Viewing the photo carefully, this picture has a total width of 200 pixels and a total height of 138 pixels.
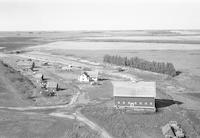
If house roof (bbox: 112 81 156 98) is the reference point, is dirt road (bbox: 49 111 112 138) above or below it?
→ below

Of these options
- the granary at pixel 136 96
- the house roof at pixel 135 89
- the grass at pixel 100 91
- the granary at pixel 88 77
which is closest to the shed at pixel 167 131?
the granary at pixel 136 96

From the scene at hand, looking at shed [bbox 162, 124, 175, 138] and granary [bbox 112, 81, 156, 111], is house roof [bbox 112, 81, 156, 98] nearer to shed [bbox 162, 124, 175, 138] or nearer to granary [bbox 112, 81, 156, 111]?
granary [bbox 112, 81, 156, 111]

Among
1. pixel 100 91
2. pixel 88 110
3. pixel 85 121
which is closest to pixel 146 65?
pixel 100 91

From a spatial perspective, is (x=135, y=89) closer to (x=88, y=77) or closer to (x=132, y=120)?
(x=132, y=120)

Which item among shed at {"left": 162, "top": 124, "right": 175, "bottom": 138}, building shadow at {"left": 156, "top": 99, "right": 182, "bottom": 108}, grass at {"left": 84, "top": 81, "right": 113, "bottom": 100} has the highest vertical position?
shed at {"left": 162, "top": 124, "right": 175, "bottom": 138}

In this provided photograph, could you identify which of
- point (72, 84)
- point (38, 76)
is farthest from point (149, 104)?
point (38, 76)

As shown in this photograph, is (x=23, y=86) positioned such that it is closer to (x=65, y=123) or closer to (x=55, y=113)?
(x=55, y=113)

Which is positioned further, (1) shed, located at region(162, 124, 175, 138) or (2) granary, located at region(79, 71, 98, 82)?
(2) granary, located at region(79, 71, 98, 82)

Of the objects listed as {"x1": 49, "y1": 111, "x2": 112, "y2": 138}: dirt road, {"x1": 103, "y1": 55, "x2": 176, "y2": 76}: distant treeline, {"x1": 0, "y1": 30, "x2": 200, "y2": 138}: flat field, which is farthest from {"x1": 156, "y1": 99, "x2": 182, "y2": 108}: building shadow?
{"x1": 103, "y1": 55, "x2": 176, "y2": 76}: distant treeline
